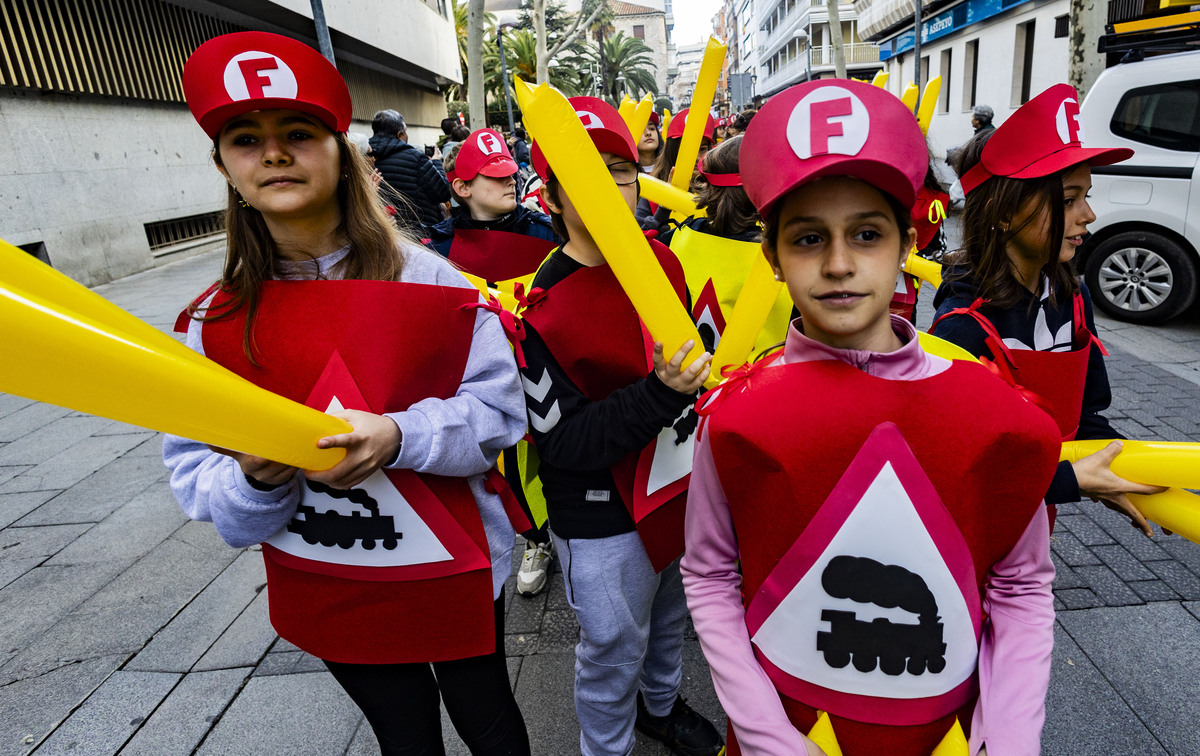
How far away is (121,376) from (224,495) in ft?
1.85

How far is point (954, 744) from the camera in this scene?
116 cm

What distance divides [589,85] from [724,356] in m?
53.9

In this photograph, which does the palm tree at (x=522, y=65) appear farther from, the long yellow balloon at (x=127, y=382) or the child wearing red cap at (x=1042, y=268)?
the long yellow balloon at (x=127, y=382)

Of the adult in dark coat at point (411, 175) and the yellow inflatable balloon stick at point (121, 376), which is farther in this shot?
the adult in dark coat at point (411, 175)

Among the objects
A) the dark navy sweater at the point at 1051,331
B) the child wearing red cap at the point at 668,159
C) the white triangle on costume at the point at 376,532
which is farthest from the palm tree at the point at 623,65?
the white triangle on costume at the point at 376,532

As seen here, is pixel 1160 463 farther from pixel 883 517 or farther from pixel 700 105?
pixel 700 105

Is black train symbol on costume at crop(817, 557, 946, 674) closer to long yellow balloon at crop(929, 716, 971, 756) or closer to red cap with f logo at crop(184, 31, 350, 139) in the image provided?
long yellow balloon at crop(929, 716, 971, 756)

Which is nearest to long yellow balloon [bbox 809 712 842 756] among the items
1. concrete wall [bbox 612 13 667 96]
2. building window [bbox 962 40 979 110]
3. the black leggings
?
the black leggings

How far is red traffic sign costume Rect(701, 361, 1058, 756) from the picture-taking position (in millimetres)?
1109

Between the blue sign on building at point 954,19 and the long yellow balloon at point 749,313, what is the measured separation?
1990cm

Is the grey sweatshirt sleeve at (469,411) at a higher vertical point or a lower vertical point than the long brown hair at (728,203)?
lower

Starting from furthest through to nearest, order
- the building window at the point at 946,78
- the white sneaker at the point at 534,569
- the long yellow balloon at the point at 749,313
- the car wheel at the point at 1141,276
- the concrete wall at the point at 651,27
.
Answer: the concrete wall at the point at 651,27 → the building window at the point at 946,78 → the car wheel at the point at 1141,276 → the white sneaker at the point at 534,569 → the long yellow balloon at the point at 749,313

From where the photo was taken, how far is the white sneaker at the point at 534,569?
121 inches

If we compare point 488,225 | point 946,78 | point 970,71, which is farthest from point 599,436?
point 946,78
